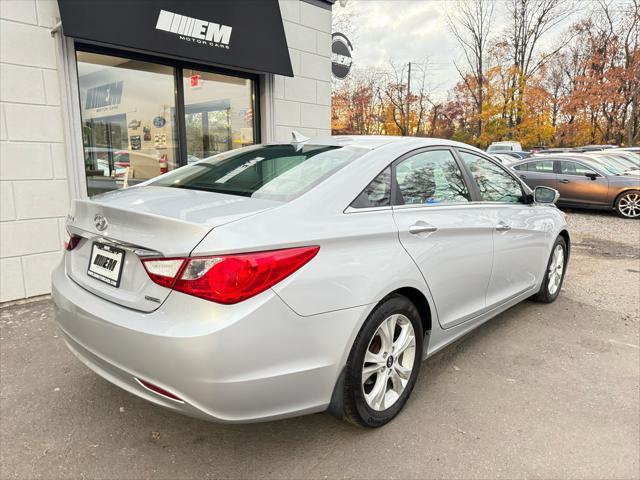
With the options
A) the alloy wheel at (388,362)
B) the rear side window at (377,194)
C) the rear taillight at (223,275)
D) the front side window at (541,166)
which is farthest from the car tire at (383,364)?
the front side window at (541,166)

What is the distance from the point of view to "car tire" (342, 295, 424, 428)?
7.22 feet

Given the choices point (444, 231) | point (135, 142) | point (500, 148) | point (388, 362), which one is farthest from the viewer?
point (500, 148)

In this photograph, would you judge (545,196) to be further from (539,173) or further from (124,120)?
(539,173)

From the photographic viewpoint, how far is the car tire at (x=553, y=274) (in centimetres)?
431

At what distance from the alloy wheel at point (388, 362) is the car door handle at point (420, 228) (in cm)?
46

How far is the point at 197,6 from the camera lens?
206 inches

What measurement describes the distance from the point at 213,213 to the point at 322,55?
20.0 ft

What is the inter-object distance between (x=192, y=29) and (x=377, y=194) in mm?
3974

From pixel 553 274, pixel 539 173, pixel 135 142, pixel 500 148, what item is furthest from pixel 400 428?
pixel 500 148

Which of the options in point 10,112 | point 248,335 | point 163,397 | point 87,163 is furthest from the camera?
point 87,163

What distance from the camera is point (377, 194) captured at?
244cm

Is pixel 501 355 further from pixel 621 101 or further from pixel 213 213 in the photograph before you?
pixel 621 101

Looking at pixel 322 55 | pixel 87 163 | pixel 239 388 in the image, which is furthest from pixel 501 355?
pixel 322 55

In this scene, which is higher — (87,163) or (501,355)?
(87,163)
